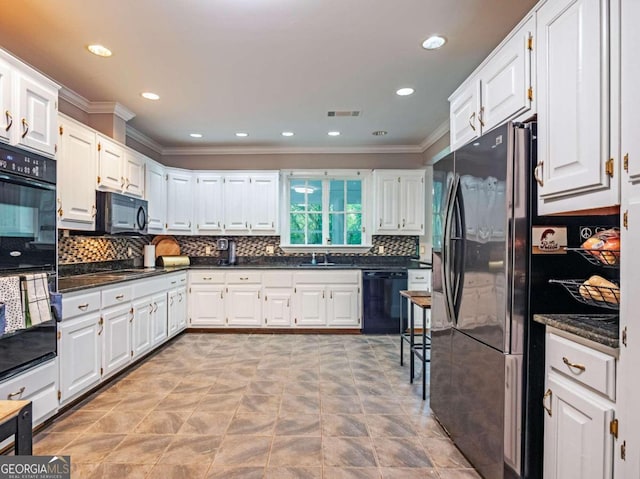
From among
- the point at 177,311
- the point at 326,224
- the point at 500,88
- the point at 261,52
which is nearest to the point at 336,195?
the point at 326,224

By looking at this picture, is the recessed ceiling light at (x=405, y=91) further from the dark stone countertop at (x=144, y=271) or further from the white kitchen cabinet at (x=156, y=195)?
the white kitchen cabinet at (x=156, y=195)

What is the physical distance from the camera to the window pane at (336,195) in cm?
534

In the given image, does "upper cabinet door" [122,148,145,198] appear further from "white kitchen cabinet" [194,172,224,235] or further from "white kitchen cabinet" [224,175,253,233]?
"white kitchen cabinet" [224,175,253,233]

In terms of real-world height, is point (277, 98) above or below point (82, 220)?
above

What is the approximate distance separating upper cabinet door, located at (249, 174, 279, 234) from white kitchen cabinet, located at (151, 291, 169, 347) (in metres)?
1.62

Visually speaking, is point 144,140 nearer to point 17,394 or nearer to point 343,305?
point 343,305

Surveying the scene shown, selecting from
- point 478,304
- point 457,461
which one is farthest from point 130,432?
point 478,304

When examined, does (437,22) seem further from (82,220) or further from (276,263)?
(276,263)

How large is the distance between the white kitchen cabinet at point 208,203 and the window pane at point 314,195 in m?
1.30

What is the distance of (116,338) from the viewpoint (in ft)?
9.78

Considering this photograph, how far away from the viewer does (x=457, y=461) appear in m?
1.96

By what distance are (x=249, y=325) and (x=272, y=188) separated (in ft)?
6.35

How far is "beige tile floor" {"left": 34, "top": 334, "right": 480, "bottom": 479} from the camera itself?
190 cm

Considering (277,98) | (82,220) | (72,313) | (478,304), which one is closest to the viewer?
(478,304)
